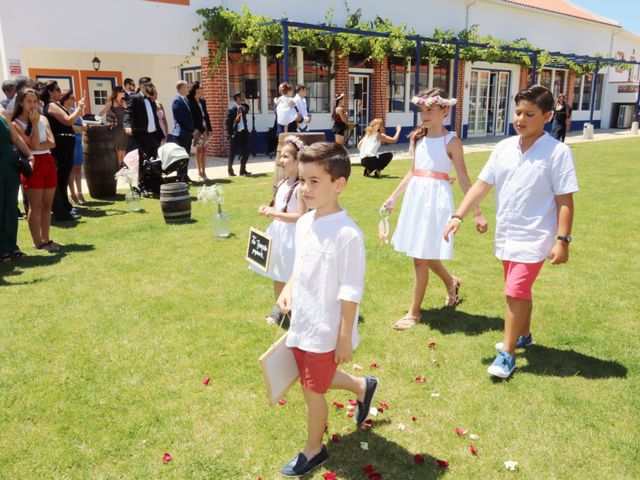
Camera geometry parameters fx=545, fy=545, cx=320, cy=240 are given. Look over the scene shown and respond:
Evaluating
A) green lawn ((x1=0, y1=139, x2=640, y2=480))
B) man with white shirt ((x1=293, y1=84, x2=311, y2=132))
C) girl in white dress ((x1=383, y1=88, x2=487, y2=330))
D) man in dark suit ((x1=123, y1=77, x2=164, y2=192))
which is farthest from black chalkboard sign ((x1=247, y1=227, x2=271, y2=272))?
man with white shirt ((x1=293, y1=84, x2=311, y2=132))

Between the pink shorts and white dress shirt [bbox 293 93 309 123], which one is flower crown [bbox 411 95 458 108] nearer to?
the pink shorts

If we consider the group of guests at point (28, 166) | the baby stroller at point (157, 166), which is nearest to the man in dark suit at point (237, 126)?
the baby stroller at point (157, 166)

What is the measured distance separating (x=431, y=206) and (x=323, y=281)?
6.82 ft

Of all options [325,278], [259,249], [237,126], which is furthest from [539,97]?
[237,126]

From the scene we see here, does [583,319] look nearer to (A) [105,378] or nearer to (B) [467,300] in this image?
(B) [467,300]

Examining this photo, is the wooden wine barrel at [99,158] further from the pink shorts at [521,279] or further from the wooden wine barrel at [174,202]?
the pink shorts at [521,279]

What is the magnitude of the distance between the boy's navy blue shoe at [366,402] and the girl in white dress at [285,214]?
135 cm

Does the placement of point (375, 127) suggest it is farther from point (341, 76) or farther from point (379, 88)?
point (379, 88)

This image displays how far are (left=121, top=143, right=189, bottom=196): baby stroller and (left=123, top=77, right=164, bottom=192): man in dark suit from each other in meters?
0.09

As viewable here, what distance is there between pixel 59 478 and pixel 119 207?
723 centimetres

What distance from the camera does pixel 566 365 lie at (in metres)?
3.87

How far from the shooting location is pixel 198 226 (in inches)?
318

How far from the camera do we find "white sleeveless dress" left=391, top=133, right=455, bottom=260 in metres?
4.38

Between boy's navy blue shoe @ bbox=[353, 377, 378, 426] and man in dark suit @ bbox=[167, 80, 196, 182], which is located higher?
man in dark suit @ bbox=[167, 80, 196, 182]
